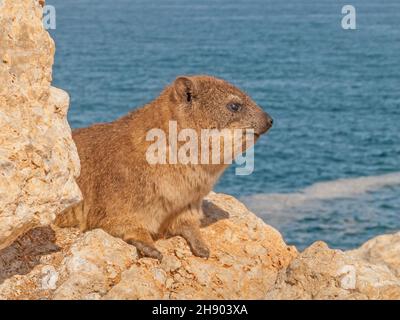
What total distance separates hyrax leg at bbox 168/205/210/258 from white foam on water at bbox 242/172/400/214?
49.2 meters

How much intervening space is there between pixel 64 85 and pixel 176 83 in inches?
4933

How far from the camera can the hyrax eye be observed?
11586 mm

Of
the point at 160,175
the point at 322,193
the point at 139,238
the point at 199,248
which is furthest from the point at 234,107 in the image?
the point at 322,193

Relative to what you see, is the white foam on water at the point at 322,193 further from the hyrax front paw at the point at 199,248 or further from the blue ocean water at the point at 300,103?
the hyrax front paw at the point at 199,248

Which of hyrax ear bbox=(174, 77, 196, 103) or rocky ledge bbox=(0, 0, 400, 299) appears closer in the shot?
rocky ledge bbox=(0, 0, 400, 299)

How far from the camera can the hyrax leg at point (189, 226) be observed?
37.4 ft

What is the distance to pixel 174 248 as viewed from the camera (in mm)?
11406

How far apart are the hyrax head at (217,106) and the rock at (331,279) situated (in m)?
2.33

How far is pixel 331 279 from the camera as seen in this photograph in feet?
30.3

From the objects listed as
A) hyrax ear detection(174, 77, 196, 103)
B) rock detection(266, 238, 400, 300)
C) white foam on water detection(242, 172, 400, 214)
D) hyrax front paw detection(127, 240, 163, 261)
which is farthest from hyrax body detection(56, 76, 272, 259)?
white foam on water detection(242, 172, 400, 214)

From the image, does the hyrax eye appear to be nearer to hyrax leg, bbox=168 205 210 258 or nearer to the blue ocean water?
hyrax leg, bbox=168 205 210 258

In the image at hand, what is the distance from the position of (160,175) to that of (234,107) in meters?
1.39

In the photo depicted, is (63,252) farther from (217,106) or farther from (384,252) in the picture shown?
(384,252)

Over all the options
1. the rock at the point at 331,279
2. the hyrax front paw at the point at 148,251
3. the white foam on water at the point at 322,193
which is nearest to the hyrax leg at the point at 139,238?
the hyrax front paw at the point at 148,251
